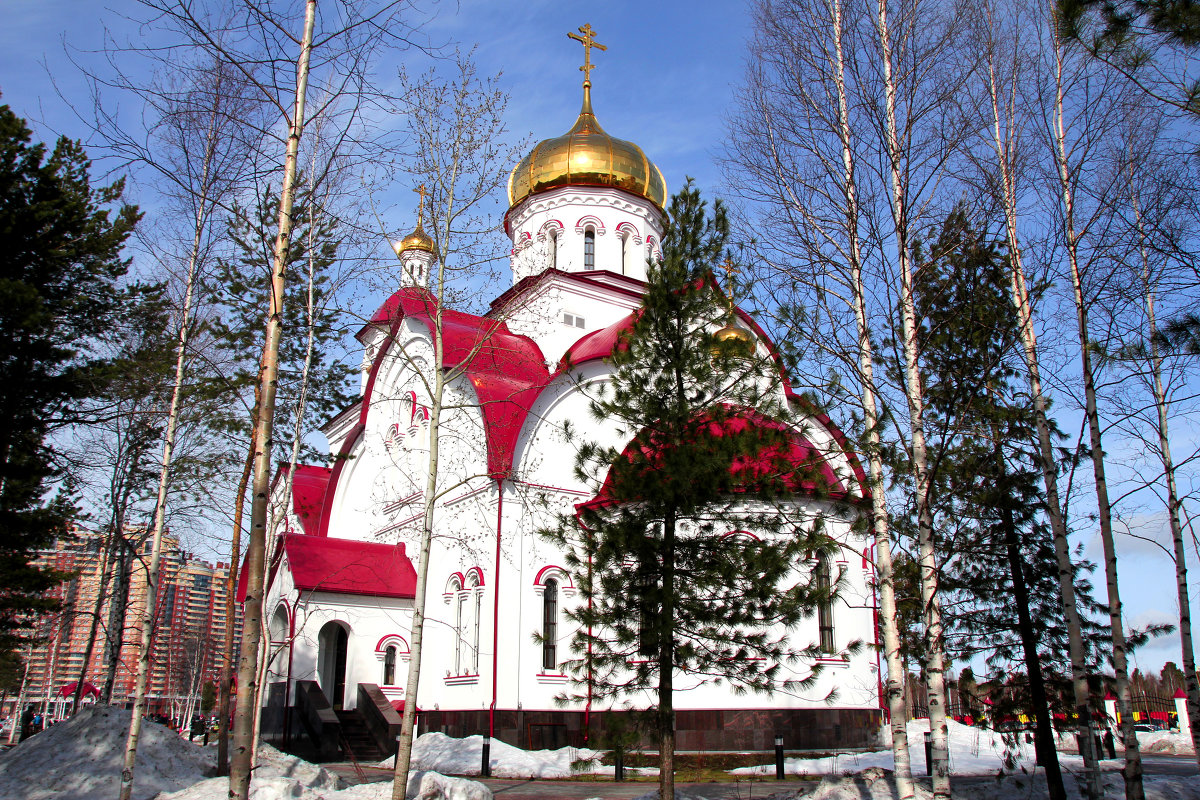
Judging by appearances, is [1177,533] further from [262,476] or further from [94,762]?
[94,762]

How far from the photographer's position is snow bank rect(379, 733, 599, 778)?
12.5m

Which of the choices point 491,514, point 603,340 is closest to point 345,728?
point 491,514

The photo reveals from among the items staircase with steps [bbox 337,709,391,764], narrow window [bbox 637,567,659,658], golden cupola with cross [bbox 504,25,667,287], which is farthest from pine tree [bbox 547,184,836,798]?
golden cupola with cross [bbox 504,25,667,287]

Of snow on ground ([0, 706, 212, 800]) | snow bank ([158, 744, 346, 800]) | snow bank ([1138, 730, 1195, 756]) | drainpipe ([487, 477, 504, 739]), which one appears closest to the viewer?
snow bank ([158, 744, 346, 800])

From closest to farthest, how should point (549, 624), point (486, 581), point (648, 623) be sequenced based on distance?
point (648, 623) → point (549, 624) → point (486, 581)

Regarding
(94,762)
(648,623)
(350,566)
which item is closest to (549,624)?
(350,566)

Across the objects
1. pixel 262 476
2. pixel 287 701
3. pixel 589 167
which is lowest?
pixel 287 701

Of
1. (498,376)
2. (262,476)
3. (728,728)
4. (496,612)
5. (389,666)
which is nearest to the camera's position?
(262,476)

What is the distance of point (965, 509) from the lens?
909cm

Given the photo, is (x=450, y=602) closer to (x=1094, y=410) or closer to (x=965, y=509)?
(x=965, y=509)

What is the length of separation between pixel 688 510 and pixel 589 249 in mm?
14608

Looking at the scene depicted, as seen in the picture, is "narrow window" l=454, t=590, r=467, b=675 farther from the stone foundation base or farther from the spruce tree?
the spruce tree

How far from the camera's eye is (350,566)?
16.5m

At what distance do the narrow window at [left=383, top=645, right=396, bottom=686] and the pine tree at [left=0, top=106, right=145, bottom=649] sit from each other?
636 centimetres
